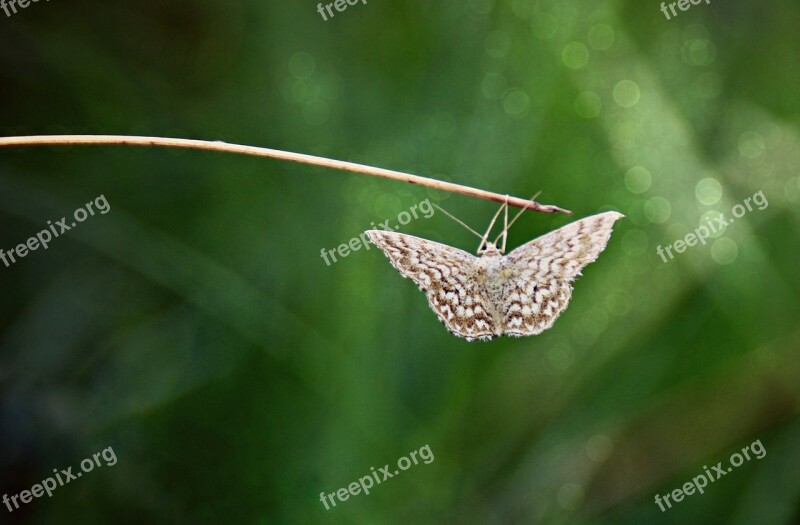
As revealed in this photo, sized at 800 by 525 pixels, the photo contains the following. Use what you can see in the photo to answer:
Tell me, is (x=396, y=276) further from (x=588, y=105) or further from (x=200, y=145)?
(x=200, y=145)

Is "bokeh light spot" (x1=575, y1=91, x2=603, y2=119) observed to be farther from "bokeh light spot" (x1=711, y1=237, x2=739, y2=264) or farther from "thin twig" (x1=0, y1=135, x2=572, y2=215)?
"thin twig" (x1=0, y1=135, x2=572, y2=215)

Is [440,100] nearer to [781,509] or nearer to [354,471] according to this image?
[354,471]

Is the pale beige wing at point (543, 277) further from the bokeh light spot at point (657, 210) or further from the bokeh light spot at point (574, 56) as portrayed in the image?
the bokeh light spot at point (574, 56)

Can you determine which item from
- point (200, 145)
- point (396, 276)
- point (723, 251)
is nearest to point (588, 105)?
point (723, 251)

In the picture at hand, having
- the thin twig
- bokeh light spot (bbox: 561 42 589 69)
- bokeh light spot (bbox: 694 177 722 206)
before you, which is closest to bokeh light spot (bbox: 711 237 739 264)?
bokeh light spot (bbox: 694 177 722 206)

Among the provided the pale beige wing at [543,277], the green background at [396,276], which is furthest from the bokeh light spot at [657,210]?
the pale beige wing at [543,277]

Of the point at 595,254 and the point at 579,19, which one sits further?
the point at 579,19

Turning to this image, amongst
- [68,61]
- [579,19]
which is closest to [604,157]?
[579,19]

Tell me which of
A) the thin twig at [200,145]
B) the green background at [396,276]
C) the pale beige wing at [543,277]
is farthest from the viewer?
the green background at [396,276]
